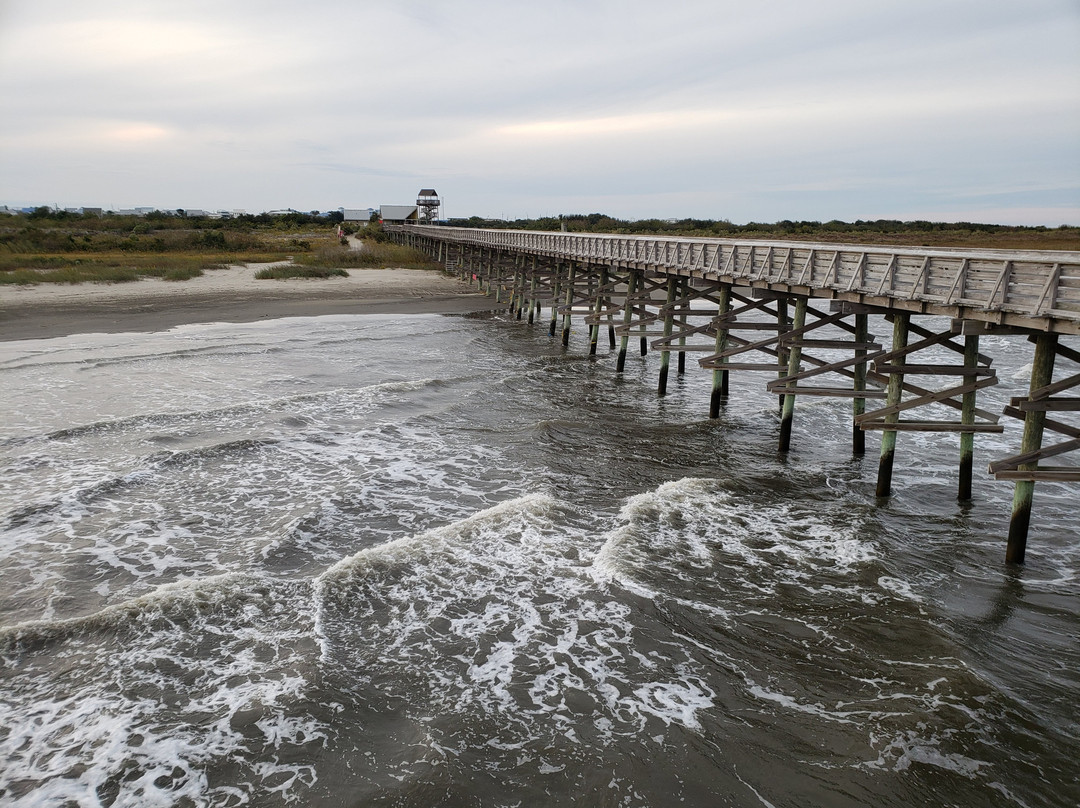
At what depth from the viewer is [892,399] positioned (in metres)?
12.3

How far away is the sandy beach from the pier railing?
25.5m

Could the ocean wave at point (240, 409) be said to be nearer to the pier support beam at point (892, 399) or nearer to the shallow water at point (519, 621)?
the shallow water at point (519, 621)

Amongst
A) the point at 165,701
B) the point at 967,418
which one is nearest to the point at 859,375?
the point at 967,418

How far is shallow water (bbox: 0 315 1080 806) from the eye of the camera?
20.7ft

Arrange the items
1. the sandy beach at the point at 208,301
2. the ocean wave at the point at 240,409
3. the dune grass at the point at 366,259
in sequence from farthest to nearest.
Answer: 1. the dune grass at the point at 366,259
2. the sandy beach at the point at 208,301
3. the ocean wave at the point at 240,409

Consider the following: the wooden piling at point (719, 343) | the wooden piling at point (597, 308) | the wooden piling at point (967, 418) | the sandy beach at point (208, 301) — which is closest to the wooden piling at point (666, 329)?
the wooden piling at point (719, 343)

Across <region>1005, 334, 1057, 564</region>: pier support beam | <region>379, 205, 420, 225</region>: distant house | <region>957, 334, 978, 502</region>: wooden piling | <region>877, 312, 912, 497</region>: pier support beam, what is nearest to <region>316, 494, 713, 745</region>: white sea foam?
<region>1005, 334, 1057, 564</region>: pier support beam

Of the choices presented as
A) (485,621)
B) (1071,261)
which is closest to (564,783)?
(485,621)

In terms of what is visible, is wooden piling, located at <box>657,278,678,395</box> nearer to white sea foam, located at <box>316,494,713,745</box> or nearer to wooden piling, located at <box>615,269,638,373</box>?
wooden piling, located at <box>615,269,638,373</box>

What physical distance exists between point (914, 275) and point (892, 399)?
7.25 feet

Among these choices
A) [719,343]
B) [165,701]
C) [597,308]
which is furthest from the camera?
[597,308]

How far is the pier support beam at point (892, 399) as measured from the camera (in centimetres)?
1222

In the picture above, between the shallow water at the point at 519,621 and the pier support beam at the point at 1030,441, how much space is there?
368 mm

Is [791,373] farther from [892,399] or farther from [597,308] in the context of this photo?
[597,308]
